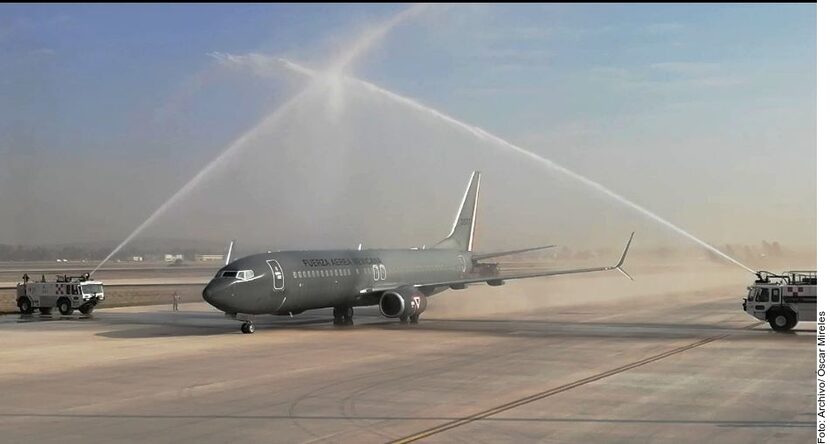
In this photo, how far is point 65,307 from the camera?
46625 mm

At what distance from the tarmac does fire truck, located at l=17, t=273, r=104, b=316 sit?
28.0ft

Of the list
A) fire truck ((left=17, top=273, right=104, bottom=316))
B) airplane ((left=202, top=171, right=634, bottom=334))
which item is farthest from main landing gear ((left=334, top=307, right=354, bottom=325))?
fire truck ((left=17, top=273, right=104, bottom=316))

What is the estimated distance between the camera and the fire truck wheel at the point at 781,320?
34.5 m

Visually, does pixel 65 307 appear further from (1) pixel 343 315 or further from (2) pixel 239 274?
(2) pixel 239 274

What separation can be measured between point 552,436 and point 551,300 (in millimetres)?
45577

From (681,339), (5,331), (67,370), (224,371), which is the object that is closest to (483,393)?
(224,371)

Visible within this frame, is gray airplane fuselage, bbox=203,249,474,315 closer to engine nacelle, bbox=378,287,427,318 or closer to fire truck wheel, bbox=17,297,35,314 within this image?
engine nacelle, bbox=378,287,427,318

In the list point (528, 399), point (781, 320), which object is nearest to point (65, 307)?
point (528, 399)

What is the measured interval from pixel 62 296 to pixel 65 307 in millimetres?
638

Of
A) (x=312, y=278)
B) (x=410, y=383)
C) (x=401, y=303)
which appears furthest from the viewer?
(x=401, y=303)

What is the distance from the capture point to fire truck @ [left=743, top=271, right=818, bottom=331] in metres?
34.1

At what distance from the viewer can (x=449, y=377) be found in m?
21.6

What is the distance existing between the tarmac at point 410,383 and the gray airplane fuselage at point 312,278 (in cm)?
139

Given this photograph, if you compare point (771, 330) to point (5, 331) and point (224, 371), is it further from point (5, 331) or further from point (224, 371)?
point (5, 331)
